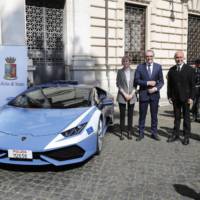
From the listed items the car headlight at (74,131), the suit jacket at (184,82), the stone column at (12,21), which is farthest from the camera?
the stone column at (12,21)

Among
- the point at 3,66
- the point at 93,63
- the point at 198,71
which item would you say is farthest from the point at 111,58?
the point at 3,66

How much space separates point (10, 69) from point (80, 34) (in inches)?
217

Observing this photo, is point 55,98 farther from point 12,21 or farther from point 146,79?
point 12,21

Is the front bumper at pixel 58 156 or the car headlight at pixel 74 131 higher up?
the car headlight at pixel 74 131

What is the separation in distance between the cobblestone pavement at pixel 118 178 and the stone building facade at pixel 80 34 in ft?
22.9

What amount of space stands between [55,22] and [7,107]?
25.5 ft

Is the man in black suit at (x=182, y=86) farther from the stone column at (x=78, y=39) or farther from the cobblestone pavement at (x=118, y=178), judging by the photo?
the stone column at (x=78, y=39)

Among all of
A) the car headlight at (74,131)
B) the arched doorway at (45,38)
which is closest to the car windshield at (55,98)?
the car headlight at (74,131)

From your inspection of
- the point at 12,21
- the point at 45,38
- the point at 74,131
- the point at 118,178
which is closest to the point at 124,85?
the point at 74,131

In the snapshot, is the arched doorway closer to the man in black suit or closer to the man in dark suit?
the man in dark suit

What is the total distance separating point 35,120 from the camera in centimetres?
521

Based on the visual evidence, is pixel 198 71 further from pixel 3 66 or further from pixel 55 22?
pixel 55 22

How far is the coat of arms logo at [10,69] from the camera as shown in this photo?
7.86m

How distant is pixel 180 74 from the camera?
623 cm
